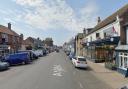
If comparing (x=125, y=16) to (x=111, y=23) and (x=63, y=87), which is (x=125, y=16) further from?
(x=63, y=87)

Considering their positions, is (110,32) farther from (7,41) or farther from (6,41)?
(7,41)

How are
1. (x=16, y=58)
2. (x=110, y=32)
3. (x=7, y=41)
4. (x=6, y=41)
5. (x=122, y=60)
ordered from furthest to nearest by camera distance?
(x=7, y=41), (x=6, y=41), (x=16, y=58), (x=110, y=32), (x=122, y=60)

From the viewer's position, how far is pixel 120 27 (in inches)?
1302

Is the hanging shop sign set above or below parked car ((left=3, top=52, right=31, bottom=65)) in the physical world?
above

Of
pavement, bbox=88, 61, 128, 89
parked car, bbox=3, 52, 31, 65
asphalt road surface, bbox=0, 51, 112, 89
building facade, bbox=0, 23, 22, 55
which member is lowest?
pavement, bbox=88, 61, 128, 89

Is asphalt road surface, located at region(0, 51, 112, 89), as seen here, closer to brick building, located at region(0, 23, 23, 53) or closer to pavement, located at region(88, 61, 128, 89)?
pavement, located at region(88, 61, 128, 89)

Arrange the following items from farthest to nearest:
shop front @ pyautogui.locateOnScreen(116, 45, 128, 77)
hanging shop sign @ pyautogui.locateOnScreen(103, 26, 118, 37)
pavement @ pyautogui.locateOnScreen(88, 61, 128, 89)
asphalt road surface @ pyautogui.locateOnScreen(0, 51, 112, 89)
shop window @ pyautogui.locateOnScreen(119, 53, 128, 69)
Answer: hanging shop sign @ pyautogui.locateOnScreen(103, 26, 118, 37)
shop window @ pyautogui.locateOnScreen(119, 53, 128, 69)
shop front @ pyautogui.locateOnScreen(116, 45, 128, 77)
pavement @ pyautogui.locateOnScreen(88, 61, 128, 89)
asphalt road surface @ pyautogui.locateOnScreen(0, 51, 112, 89)

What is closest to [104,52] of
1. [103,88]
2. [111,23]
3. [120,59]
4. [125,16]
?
[111,23]

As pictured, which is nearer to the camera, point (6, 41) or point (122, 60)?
point (122, 60)

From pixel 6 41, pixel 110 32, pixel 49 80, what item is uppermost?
pixel 110 32

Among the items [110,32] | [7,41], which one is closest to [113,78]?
[110,32]

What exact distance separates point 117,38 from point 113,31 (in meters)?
2.20

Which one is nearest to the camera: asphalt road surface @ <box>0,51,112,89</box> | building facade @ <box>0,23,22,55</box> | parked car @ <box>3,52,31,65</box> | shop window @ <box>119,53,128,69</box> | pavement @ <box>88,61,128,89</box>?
asphalt road surface @ <box>0,51,112,89</box>

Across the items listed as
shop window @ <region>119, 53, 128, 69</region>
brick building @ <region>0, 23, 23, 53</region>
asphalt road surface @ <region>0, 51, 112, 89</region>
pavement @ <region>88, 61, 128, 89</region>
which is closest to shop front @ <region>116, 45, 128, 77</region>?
shop window @ <region>119, 53, 128, 69</region>
